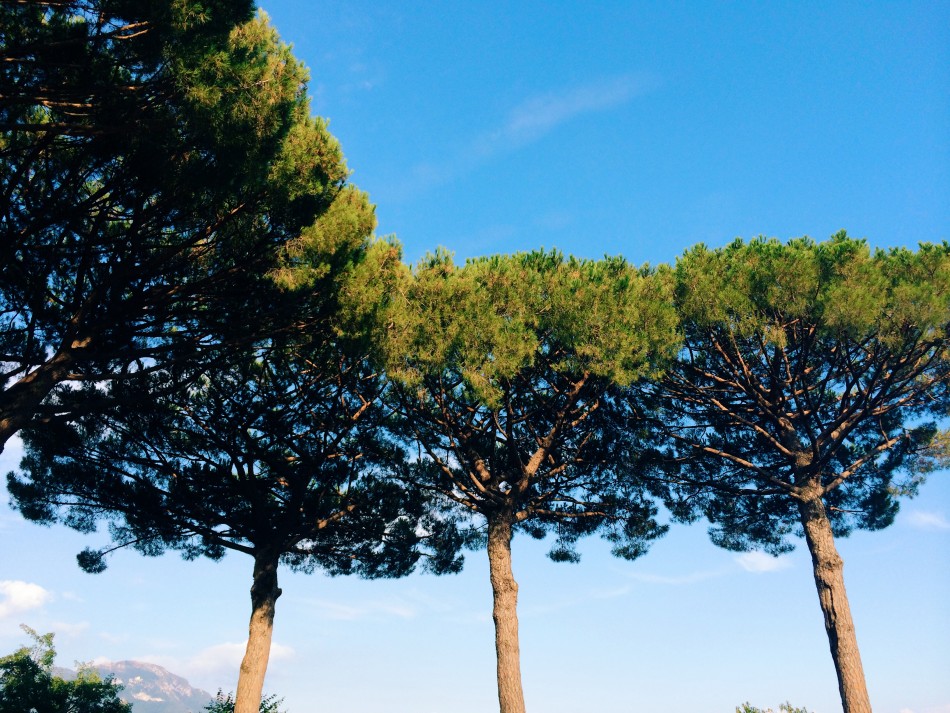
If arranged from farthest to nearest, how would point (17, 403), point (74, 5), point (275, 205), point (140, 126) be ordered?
point (275, 205) → point (17, 403) → point (140, 126) → point (74, 5)

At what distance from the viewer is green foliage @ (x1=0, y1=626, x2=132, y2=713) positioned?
55.7ft

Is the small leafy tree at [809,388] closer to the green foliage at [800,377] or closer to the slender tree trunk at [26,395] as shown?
the green foliage at [800,377]

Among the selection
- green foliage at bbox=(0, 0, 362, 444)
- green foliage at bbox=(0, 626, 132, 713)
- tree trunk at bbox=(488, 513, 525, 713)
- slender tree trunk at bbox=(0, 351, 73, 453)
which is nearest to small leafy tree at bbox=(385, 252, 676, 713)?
tree trunk at bbox=(488, 513, 525, 713)

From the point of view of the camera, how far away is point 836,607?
12.3 meters

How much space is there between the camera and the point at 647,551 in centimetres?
1536

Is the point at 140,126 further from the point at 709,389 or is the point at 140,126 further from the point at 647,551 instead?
the point at 647,551

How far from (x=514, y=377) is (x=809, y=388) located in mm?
6097

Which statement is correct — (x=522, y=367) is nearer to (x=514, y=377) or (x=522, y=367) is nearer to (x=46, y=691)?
(x=514, y=377)

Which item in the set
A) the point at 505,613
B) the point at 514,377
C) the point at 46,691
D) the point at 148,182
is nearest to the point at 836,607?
the point at 505,613

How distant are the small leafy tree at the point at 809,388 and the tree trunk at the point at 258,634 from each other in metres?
8.88

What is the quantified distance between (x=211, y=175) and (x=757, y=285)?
33.8 ft

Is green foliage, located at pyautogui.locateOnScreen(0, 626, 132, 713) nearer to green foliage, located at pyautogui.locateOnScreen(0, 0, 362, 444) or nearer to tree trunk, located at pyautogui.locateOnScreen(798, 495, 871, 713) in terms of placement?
green foliage, located at pyautogui.locateOnScreen(0, 0, 362, 444)

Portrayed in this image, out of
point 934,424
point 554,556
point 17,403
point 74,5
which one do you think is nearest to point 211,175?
point 74,5

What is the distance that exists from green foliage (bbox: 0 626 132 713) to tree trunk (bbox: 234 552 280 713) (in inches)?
292
